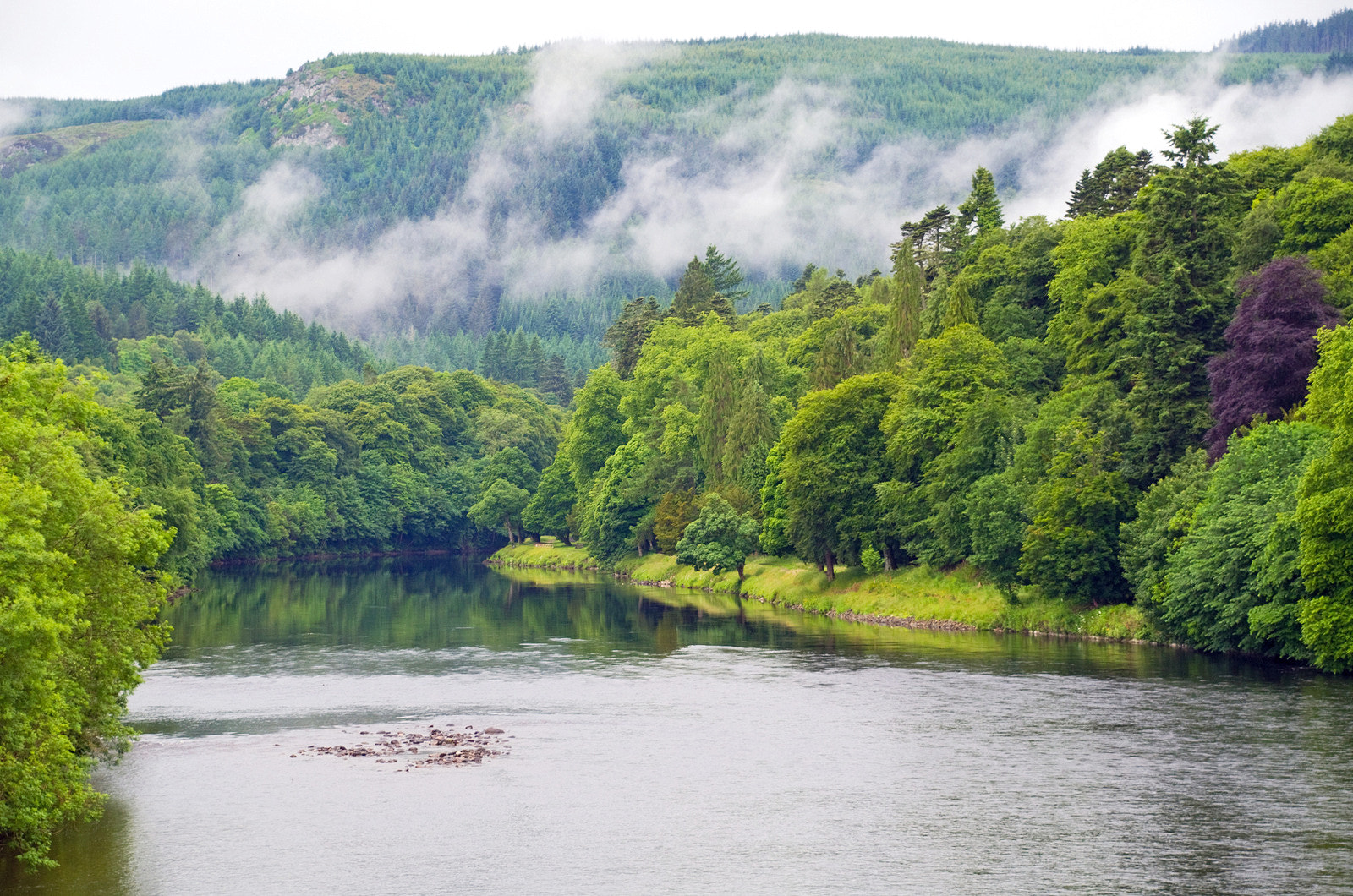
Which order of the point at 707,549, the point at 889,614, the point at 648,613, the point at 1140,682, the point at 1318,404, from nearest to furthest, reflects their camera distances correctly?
the point at 1140,682 → the point at 1318,404 → the point at 889,614 → the point at 648,613 → the point at 707,549

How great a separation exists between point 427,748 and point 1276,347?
176ft

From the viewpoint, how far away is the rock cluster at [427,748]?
53906mm

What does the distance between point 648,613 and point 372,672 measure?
3186cm

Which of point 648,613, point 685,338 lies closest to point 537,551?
point 685,338

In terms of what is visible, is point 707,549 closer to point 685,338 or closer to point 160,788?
point 685,338

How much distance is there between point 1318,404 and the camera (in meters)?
72.9

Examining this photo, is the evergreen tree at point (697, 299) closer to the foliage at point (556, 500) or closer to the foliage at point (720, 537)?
the foliage at point (556, 500)

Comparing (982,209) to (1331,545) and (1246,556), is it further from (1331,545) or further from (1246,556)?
(1331,545)

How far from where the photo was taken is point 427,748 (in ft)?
183

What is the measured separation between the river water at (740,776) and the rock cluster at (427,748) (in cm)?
62

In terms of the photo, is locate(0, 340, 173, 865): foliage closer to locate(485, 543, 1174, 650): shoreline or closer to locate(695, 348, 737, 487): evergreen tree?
locate(485, 543, 1174, 650): shoreline

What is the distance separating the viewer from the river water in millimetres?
39125

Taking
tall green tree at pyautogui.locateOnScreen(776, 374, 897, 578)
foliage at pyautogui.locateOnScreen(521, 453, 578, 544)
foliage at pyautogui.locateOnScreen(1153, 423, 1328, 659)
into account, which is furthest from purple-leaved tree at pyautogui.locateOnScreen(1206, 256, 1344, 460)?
foliage at pyautogui.locateOnScreen(521, 453, 578, 544)

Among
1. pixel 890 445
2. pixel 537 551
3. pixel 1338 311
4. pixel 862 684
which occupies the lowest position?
pixel 537 551
